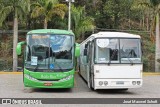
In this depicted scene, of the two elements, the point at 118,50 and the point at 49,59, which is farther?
the point at 49,59

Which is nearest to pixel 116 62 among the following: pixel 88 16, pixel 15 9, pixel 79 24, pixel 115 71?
pixel 115 71

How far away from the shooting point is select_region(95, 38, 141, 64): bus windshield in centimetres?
1630

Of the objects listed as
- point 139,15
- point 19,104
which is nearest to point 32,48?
point 19,104

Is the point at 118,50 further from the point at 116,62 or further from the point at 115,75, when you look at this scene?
the point at 115,75

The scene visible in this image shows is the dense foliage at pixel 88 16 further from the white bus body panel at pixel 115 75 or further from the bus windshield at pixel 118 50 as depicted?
the white bus body panel at pixel 115 75

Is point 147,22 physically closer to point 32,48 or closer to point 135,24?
point 135,24

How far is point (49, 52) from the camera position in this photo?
16.9 m

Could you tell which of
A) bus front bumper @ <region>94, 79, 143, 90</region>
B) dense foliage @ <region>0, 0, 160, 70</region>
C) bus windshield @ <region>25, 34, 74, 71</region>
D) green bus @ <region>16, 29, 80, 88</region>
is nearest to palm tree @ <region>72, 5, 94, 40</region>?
dense foliage @ <region>0, 0, 160, 70</region>

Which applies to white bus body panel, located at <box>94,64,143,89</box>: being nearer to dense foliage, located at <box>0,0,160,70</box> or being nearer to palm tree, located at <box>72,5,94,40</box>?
dense foliage, located at <box>0,0,160,70</box>

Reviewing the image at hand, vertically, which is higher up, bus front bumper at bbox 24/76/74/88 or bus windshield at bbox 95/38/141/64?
bus windshield at bbox 95/38/141/64

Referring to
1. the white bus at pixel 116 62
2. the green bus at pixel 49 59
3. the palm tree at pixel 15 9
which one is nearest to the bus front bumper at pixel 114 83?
the white bus at pixel 116 62

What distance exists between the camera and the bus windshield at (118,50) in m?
16.3

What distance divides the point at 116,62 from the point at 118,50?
1.91ft

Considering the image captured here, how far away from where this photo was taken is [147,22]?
48.9m
